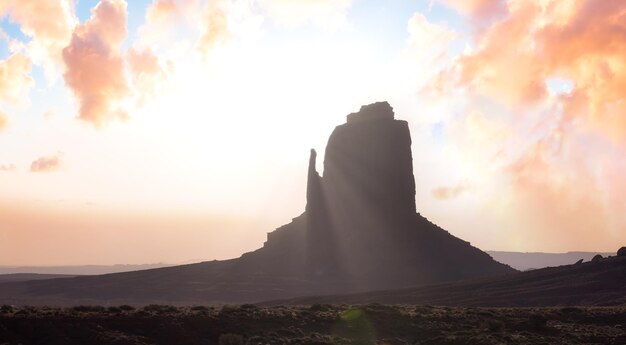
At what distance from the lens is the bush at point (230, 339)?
1041 inches

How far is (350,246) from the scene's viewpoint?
103688 millimetres

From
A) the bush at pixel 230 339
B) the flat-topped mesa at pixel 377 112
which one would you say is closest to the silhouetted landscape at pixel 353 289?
the bush at pixel 230 339

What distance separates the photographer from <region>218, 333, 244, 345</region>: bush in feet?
86.7

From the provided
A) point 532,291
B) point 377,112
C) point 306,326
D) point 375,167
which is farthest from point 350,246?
point 306,326

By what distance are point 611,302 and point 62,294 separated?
73816mm

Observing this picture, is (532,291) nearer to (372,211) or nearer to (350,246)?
(350,246)

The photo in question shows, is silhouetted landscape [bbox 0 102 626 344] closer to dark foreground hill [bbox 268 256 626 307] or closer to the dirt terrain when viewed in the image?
the dirt terrain

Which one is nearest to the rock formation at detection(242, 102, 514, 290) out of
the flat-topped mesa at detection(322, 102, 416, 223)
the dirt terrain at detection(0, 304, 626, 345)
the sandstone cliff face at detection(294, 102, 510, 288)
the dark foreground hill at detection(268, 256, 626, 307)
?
the sandstone cliff face at detection(294, 102, 510, 288)

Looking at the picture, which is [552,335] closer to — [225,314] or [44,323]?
[225,314]

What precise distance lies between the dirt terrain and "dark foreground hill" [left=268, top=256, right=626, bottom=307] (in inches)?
630

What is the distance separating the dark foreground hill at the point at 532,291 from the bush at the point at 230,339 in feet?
110

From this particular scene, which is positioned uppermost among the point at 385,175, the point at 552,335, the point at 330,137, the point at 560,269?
the point at 330,137

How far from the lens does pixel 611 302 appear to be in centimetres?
5250

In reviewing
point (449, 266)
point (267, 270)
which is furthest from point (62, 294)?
point (449, 266)
